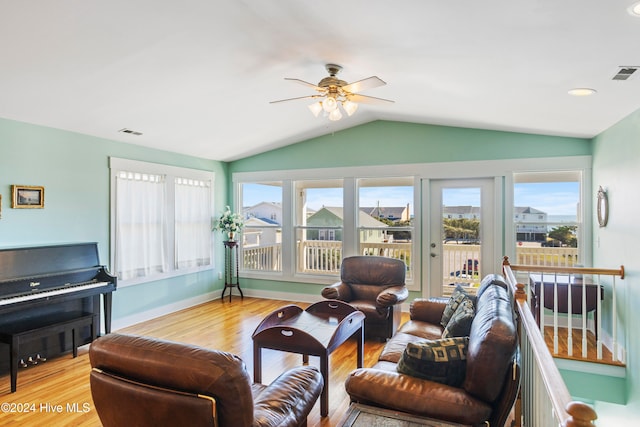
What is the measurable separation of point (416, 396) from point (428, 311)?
6.16 ft

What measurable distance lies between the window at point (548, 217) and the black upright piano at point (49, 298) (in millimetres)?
5234

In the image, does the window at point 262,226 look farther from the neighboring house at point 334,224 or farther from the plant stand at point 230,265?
the neighboring house at point 334,224

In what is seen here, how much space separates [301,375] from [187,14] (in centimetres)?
248

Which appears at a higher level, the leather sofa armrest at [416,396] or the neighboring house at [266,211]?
the neighboring house at [266,211]

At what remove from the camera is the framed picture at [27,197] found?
12.6 ft

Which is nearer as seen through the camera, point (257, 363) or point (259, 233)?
point (257, 363)

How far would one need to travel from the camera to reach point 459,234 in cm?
556

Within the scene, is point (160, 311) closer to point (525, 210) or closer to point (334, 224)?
point (334, 224)

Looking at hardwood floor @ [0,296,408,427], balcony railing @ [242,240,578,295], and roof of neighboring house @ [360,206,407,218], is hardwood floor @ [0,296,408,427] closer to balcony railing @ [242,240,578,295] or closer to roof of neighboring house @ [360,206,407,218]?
balcony railing @ [242,240,578,295]

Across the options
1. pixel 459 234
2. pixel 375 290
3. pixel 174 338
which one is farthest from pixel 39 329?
pixel 459 234

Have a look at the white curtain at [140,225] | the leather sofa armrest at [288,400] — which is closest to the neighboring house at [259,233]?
the white curtain at [140,225]

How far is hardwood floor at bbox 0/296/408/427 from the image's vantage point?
9.35 ft

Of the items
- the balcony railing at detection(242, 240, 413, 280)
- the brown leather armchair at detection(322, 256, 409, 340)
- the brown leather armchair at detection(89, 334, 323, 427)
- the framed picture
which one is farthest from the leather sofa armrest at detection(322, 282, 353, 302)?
the framed picture

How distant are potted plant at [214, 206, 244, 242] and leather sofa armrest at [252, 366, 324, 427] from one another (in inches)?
177
